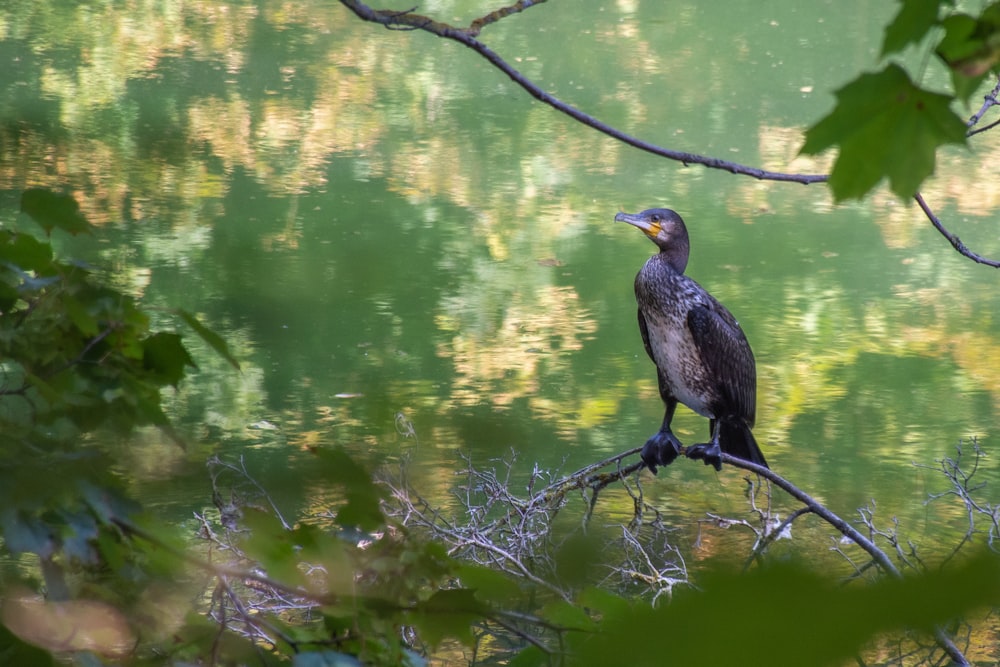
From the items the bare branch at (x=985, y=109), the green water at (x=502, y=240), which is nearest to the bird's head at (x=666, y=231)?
the green water at (x=502, y=240)

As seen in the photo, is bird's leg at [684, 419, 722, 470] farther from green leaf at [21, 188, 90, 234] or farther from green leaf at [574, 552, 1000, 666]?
green leaf at [574, 552, 1000, 666]

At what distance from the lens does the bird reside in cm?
208

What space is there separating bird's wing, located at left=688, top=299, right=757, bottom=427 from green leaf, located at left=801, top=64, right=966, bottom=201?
1492 mm

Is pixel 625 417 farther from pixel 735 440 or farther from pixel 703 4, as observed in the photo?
pixel 703 4

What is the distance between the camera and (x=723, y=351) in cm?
208

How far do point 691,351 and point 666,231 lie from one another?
0.25 m

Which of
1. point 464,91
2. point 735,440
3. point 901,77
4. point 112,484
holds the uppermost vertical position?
point 901,77

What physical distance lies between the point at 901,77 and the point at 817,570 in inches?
17.5

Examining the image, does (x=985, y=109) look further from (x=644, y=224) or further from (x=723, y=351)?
(x=644, y=224)

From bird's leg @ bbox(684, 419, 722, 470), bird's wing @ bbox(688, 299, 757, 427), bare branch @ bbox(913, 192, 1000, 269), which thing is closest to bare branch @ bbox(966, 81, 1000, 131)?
bare branch @ bbox(913, 192, 1000, 269)

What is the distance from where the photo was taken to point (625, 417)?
3.33 meters

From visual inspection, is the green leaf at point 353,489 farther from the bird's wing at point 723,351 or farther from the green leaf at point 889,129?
the bird's wing at point 723,351

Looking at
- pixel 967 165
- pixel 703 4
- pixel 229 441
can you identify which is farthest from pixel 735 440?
pixel 703 4

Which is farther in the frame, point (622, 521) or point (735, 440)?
point (622, 521)
